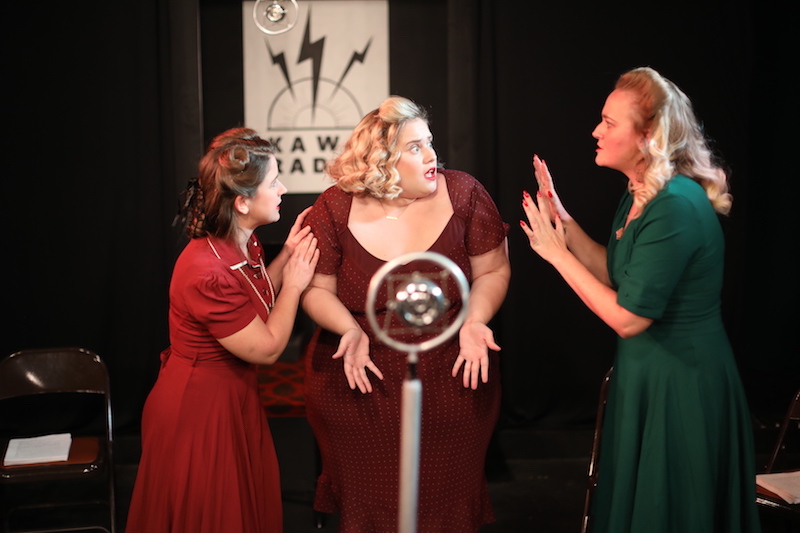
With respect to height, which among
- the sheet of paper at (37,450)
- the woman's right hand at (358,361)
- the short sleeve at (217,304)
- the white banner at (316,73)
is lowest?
the sheet of paper at (37,450)

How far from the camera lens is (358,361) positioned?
2691mm

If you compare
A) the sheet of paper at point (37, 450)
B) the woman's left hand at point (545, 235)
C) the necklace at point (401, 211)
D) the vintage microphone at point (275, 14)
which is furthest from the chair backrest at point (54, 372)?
the woman's left hand at point (545, 235)

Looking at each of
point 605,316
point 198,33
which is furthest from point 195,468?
point 198,33

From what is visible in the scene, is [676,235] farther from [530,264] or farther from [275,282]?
[530,264]

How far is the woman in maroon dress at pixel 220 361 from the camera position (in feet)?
8.57

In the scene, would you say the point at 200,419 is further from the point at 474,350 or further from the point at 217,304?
the point at 474,350

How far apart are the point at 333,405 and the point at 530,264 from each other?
6.51ft

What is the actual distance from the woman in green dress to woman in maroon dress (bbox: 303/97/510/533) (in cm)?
43

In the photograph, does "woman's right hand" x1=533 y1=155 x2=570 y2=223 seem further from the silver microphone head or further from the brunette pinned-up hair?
the silver microphone head

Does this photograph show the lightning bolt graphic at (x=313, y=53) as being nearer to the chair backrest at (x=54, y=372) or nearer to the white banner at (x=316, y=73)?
the white banner at (x=316, y=73)

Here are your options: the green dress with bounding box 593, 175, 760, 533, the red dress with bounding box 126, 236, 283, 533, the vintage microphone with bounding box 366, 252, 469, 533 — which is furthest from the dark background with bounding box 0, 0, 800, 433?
the vintage microphone with bounding box 366, 252, 469, 533

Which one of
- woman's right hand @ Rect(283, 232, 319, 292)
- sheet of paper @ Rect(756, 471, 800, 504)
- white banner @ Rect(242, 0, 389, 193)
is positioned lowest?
sheet of paper @ Rect(756, 471, 800, 504)

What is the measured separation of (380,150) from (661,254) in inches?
37.8

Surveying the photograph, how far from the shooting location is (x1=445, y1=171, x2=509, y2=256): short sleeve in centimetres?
287
